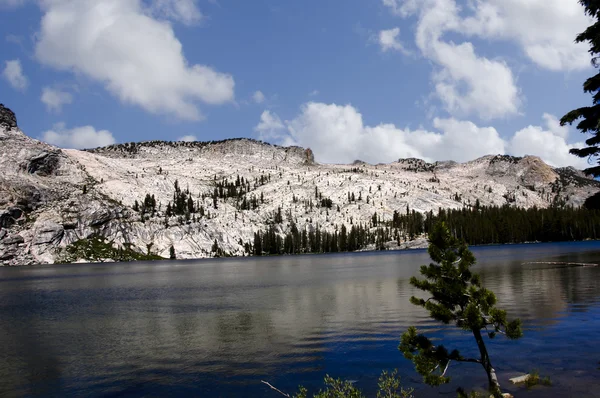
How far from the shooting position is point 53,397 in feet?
84.2

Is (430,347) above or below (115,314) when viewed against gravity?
above

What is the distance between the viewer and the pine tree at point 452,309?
1612cm

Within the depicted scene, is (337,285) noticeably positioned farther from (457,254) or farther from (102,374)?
(457,254)

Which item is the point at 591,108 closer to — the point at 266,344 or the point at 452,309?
the point at 452,309

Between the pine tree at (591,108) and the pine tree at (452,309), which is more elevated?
the pine tree at (591,108)

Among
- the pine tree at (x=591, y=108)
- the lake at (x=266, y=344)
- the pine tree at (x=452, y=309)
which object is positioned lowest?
the lake at (x=266, y=344)

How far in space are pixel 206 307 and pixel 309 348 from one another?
30369 mm

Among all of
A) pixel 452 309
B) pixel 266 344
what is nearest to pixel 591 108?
pixel 452 309

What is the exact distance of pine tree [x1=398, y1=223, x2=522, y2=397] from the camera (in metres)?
16.1

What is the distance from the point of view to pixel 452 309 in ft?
57.9

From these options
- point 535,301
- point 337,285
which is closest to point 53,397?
point 535,301

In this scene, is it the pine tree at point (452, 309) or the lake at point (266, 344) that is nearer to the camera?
the pine tree at point (452, 309)

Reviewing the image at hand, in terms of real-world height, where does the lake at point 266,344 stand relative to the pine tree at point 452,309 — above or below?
below

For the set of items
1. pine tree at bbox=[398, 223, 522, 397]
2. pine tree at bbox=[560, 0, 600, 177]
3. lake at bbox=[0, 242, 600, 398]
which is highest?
pine tree at bbox=[560, 0, 600, 177]
